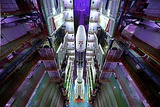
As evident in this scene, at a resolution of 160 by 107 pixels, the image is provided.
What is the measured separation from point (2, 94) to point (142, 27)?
970 cm

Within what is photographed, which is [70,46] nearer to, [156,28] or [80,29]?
[80,29]

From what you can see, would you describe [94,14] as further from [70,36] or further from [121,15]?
[121,15]

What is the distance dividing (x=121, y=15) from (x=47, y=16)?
4.77 meters

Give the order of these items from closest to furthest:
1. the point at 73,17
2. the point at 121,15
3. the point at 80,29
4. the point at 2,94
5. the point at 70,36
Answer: the point at 2,94
the point at 121,15
the point at 80,29
the point at 73,17
the point at 70,36

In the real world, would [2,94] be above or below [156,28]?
below

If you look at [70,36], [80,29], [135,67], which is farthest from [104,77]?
[70,36]

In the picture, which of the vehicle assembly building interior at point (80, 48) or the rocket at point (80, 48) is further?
the rocket at point (80, 48)

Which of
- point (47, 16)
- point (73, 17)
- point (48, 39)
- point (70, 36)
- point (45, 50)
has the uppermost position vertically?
point (47, 16)

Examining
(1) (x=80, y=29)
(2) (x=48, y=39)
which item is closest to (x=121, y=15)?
(1) (x=80, y=29)

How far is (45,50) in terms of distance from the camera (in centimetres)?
688

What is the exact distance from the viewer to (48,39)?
6.70m

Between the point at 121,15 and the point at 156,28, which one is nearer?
the point at 121,15

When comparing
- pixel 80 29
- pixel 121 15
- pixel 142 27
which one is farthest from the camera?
pixel 80 29

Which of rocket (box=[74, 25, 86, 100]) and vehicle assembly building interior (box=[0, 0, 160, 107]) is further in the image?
rocket (box=[74, 25, 86, 100])
